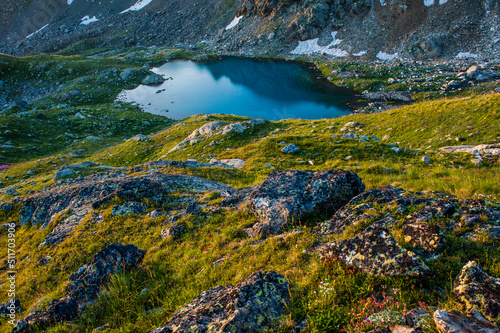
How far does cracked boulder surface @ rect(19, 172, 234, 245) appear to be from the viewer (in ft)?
38.4

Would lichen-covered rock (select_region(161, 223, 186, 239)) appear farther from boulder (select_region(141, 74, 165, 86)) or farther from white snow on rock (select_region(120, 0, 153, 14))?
white snow on rock (select_region(120, 0, 153, 14))

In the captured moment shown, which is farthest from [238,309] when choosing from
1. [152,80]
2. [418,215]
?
[152,80]

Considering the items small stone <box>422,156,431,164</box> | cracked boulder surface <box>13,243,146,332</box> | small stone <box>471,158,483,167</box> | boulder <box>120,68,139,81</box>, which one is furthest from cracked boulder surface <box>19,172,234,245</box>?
boulder <box>120,68,139,81</box>

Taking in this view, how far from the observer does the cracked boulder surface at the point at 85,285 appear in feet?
19.0

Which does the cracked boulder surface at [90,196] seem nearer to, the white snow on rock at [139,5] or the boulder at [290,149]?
the boulder at [290,149]

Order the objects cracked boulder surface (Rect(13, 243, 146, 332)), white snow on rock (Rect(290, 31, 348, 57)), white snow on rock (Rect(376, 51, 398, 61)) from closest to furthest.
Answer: cracked boulder surface (Rect(13, 243, 146, 332))
white snow on rock (Rect(376, 51, 398, 61))
white snow on rock (Rect(290, 31, 348, 57))

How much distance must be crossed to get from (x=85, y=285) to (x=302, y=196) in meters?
7.40

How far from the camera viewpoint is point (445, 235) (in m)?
5.17

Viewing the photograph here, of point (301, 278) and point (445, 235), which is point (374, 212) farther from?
point (301, 278)

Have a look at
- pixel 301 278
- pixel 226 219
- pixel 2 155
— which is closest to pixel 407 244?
pixel 301 278

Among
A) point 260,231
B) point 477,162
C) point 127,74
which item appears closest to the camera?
point 260,231

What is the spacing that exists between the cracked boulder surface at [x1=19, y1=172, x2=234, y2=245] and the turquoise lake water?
41.4 m

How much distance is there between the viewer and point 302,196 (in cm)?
836

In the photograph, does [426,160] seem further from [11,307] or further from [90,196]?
[11,307]
